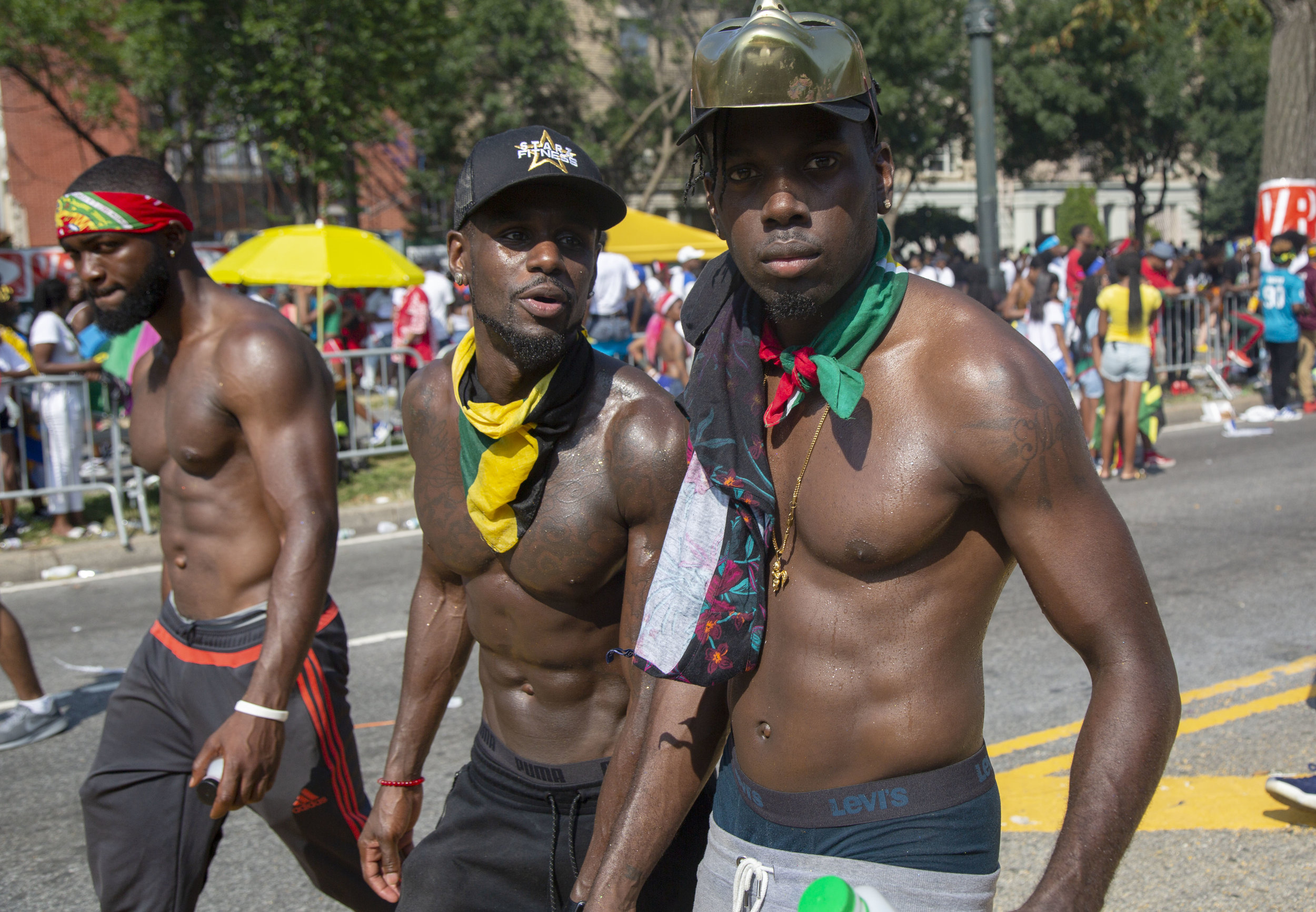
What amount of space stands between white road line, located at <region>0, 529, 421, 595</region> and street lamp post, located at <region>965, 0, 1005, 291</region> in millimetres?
6515

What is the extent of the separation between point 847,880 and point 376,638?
205 inches

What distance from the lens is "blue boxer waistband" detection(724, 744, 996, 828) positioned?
186cm

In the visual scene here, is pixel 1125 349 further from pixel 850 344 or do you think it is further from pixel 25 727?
pixel 850 344

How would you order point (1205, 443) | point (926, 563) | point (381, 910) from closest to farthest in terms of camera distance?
point (926, 563) → point (381, 910) → point (1205, 443)

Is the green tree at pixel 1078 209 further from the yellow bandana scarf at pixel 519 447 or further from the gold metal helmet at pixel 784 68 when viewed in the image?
the gold metal helmet at pixel 784 68

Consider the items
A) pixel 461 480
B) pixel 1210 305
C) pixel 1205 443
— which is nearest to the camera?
pixel 461 480

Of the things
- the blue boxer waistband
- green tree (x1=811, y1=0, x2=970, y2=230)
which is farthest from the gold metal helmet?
green tree (x1=811, y1=0, x2=970, y2=230)

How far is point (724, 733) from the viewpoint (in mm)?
2211

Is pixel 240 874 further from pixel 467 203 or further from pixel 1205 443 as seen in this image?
pixel 1205 443

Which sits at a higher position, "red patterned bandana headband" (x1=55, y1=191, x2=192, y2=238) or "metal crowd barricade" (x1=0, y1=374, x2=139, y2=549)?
"red patterned bandana headband" (x1=55, y1=191, x2=192, y2=238)

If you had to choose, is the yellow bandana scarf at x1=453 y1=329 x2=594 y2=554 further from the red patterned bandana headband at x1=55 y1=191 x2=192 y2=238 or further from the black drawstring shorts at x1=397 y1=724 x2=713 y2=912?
the red patterned bandana headband at x1=55 y1=191 x2=192 y2=238

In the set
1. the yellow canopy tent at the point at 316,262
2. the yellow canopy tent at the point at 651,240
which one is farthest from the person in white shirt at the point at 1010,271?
the yellow canopy tent at the point at 316,262

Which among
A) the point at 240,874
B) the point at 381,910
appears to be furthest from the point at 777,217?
the point at 240,874

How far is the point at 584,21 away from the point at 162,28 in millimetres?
17539
